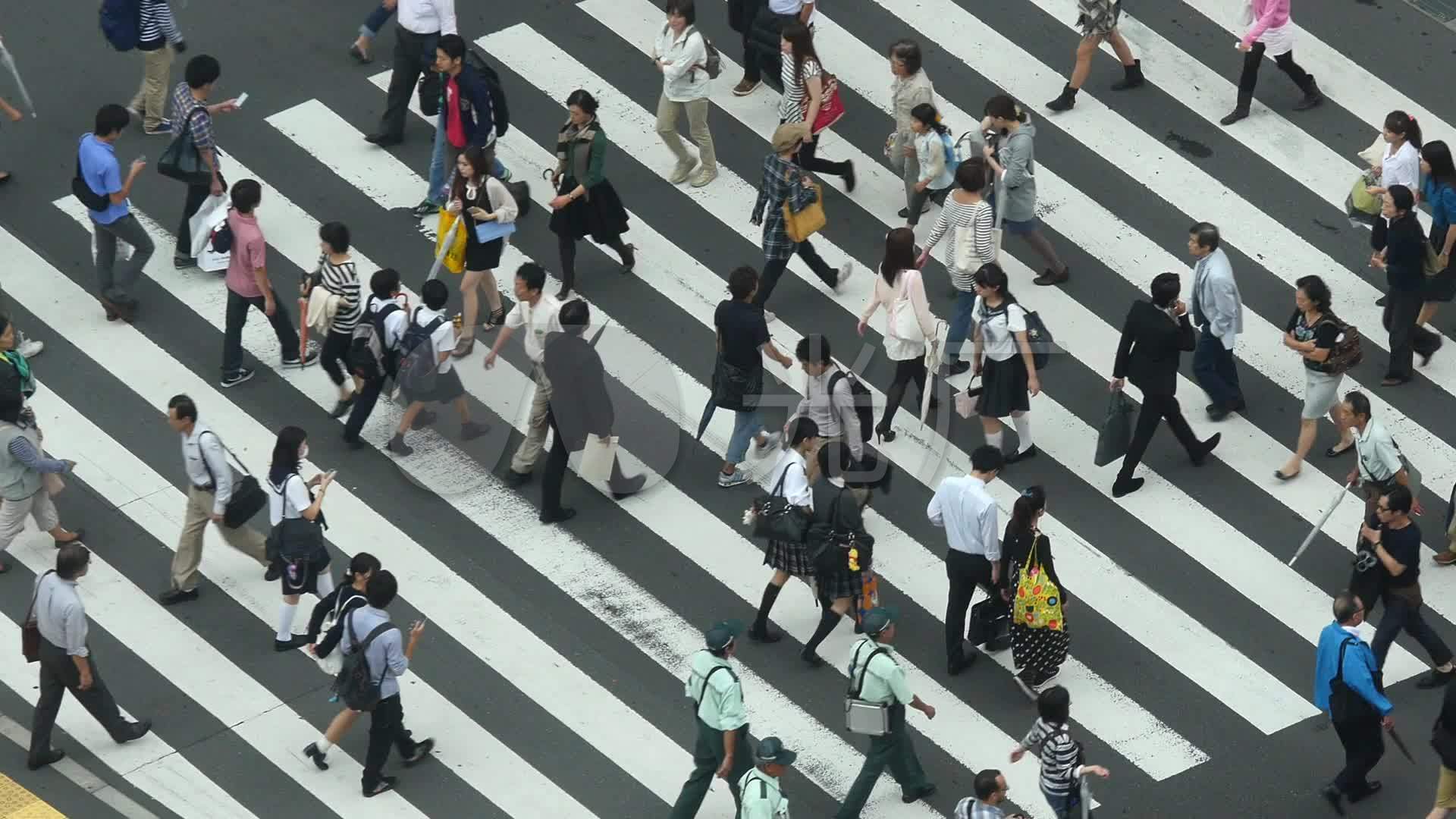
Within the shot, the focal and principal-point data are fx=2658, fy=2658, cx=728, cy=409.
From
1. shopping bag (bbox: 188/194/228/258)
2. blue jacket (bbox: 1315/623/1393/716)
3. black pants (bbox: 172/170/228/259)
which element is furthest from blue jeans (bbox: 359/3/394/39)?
blue jacket (bbox: 1315/623/1393/716)

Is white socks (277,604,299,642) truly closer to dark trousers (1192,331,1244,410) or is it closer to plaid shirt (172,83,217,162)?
plaid shirt (172,83,217,162)

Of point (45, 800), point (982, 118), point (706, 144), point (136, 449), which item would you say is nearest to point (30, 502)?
point (136, 449)

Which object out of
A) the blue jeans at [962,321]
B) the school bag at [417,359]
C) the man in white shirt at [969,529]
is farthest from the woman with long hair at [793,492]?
the school bag at [417,359]

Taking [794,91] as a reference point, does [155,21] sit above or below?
below

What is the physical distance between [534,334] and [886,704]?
14.4ft

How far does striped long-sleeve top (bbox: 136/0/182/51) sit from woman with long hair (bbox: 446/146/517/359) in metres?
3.53

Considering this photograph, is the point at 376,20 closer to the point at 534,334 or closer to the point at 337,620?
the point at 534,334

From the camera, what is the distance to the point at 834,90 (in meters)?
21.9

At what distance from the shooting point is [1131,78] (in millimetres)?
23219

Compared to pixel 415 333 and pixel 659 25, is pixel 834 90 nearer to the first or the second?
pixel 659 25

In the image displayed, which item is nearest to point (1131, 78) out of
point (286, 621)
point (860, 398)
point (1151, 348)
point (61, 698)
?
point (1151, 348)

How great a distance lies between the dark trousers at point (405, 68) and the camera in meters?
Result: 22.3

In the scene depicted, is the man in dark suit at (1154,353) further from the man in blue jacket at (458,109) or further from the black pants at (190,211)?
the black pants at (190,211)

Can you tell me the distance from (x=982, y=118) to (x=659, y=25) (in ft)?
11.3
